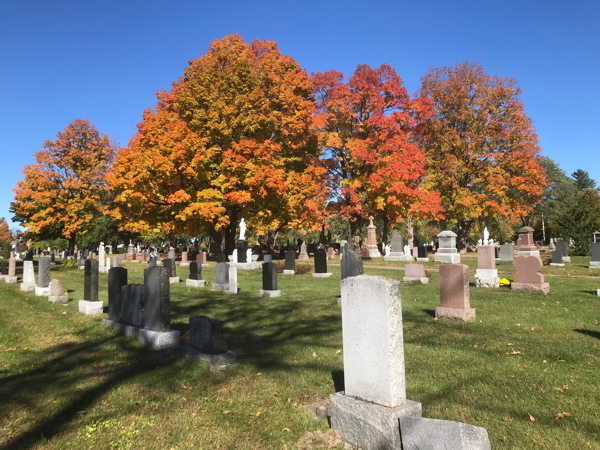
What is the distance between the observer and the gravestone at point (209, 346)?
18.5ft

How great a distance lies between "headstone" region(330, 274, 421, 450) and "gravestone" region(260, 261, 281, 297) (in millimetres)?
8619

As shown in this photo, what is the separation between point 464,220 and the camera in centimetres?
3744

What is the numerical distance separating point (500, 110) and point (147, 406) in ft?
A: 118

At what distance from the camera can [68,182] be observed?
31.8 metres

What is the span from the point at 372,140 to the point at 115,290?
25.7 metres

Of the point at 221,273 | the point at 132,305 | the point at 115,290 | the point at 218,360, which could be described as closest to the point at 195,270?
the point at 221,273

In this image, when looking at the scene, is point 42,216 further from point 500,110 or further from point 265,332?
point 500,110

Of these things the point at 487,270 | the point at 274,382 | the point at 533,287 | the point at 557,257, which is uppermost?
the point at 557,257

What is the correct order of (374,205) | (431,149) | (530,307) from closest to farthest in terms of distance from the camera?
1. (530,307)
2. (374,205)
3. (431,149)

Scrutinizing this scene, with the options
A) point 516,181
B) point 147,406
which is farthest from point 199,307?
point 516,181

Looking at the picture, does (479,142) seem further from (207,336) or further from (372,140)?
(207,336)

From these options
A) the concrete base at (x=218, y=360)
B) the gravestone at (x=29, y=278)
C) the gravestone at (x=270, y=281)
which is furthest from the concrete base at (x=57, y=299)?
the concrete base at (x=218, y=360)

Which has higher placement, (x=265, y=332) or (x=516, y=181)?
(x=516, y=181)

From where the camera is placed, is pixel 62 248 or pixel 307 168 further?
pixel 62 248
